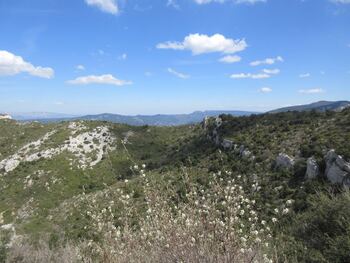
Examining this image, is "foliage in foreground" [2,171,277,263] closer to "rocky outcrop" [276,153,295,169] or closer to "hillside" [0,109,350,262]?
"hillside" [0,109,350,262]

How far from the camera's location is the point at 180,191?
9523 mm

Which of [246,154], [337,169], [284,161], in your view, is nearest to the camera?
[337,169]

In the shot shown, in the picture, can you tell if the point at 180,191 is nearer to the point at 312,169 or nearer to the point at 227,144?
the point at 312,169

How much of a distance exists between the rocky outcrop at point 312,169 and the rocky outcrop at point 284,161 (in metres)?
1.72

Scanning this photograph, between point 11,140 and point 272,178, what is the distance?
156 feet

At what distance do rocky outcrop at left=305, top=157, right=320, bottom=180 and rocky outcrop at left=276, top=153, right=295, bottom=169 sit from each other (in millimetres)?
1718

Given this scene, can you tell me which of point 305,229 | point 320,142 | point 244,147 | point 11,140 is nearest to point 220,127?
point 244,147

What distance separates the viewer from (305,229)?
Answer: 9609mm

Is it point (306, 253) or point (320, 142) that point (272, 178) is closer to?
point (320, 142)

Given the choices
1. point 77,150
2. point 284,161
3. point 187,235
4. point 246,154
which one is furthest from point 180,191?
point 77,150

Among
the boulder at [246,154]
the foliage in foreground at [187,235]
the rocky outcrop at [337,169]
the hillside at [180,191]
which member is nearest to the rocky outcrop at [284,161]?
the hillside at [180,191]

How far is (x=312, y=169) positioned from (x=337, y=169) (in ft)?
6.30

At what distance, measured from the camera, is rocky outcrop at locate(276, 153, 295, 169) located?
24.3 meters

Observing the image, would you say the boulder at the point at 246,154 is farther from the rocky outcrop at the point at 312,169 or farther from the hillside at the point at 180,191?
the rocky outcrop at the point at 312,169
